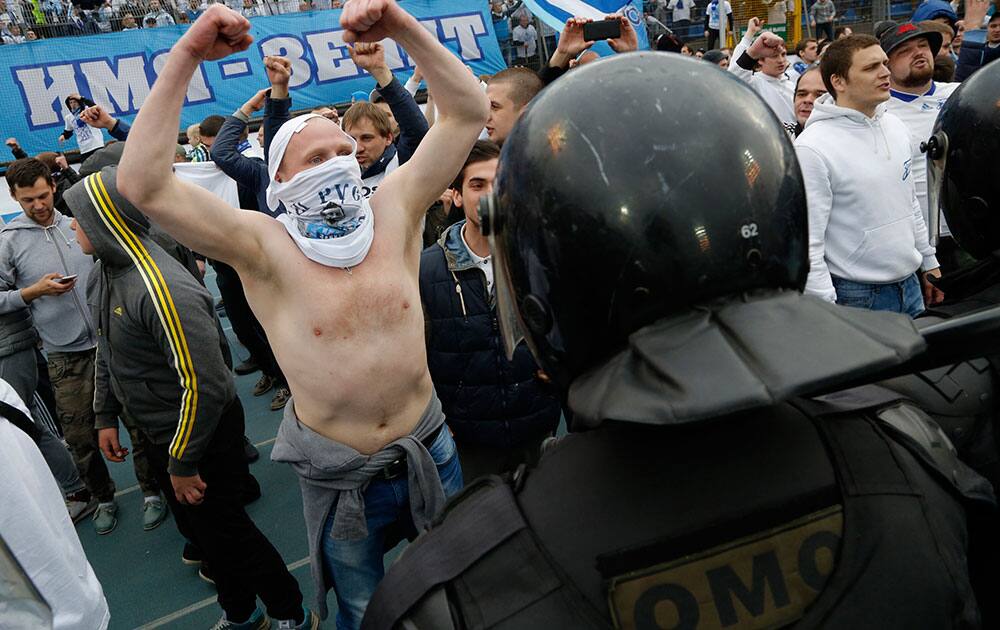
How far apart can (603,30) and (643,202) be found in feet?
10.3

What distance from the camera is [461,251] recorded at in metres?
2.87

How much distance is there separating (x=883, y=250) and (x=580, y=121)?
3.03 meters

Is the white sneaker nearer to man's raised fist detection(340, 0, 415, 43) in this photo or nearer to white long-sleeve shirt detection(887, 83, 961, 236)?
man's raised fist detection(340, 0, 415, 43)

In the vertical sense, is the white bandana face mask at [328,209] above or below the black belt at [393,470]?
above

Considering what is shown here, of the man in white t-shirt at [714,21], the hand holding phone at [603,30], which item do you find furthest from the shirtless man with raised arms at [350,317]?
the man in white t-shirt at [714,21]

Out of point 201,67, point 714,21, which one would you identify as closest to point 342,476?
point 201,67

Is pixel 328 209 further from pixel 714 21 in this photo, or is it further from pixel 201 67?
pixel 714 21

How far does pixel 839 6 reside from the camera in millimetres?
19203

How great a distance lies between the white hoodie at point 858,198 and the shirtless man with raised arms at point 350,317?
6.18 feet

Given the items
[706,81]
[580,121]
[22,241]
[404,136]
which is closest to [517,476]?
[580,121]

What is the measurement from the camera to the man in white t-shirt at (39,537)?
1.64 meters

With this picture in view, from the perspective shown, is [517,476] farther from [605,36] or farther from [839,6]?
[839,6]

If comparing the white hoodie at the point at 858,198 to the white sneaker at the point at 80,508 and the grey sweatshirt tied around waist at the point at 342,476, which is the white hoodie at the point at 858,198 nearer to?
the grey sweatshirt tied around waist at the point at 342,476

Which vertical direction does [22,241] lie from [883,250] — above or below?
above
